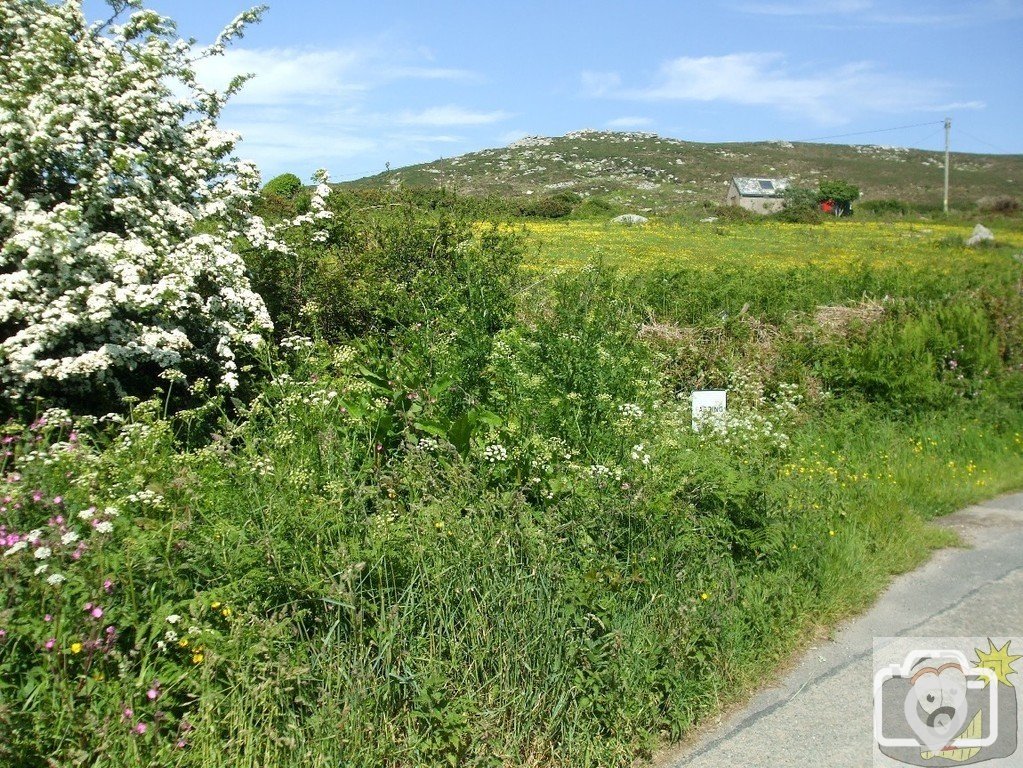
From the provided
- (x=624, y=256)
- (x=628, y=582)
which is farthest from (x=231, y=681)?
(x=624, y=256)

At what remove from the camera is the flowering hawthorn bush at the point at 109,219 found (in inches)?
254

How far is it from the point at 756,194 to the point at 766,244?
1522 inches

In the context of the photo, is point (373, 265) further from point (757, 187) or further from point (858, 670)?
point (757, 187)

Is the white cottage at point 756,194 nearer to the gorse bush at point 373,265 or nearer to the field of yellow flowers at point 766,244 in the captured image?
the field of yellow flowers at point 766,244

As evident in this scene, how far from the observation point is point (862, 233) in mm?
42406

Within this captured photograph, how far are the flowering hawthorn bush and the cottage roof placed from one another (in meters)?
70.1

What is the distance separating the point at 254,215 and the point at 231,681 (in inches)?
239

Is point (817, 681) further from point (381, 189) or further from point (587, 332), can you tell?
point (381, 189)

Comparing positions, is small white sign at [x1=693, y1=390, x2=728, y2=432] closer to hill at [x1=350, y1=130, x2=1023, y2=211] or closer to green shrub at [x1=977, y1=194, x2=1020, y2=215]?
green shrub at [x1=977, y1=194, x2=1020, y2=215]

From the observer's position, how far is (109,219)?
7426 millimetres

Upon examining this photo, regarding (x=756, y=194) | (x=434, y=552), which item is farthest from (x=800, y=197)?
(x=434, y=552)

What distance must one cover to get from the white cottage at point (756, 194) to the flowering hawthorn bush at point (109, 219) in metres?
63.0

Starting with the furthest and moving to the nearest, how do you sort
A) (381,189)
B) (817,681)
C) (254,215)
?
(381,189), (254,215), (817,681)

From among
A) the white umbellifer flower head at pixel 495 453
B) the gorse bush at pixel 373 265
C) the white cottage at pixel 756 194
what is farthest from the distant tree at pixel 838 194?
the white umbellifer flower head at pixel 495 453
